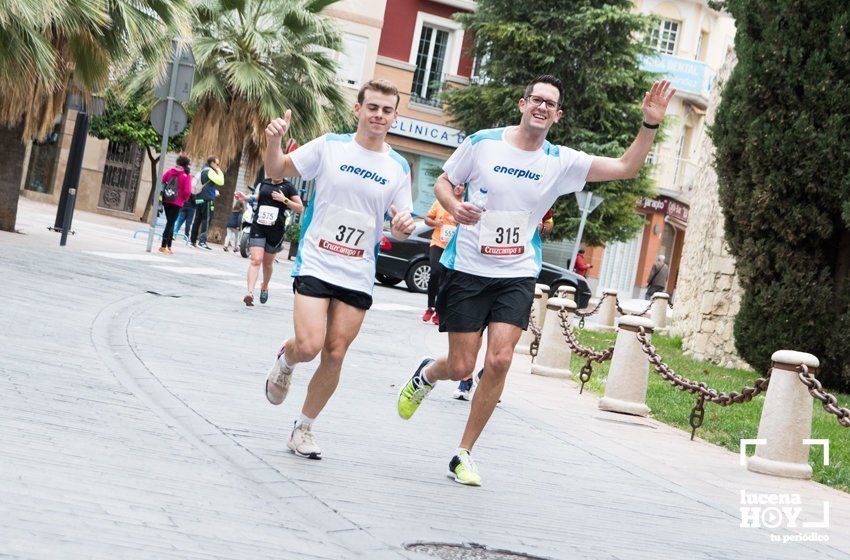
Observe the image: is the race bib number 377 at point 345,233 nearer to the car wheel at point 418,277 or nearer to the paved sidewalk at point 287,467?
the paved sidewalk at point 287,467

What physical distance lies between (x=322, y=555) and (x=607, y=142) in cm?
3477

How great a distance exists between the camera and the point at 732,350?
17.7 m

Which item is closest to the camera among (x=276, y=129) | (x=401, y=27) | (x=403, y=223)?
(x=276, y=129)

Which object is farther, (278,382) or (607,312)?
(607,312)

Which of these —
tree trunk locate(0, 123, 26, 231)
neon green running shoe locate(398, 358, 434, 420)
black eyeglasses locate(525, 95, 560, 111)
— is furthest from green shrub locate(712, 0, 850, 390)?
tree trunk locate(0, 123, 26, 231)

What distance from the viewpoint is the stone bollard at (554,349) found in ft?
44.1

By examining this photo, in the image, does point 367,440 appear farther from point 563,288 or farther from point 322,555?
point 563,288

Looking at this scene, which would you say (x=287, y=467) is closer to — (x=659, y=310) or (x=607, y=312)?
(x=607, y=312)

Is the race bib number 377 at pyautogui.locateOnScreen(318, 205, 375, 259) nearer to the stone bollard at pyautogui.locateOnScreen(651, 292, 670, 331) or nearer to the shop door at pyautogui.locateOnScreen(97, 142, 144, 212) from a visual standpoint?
the stone bollard at pyautogui.locateOnScreen(651, 292, 670, 331)

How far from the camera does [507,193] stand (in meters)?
6.66

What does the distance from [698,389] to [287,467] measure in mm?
4466

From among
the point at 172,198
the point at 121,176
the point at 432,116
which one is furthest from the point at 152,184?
the point at 172,198

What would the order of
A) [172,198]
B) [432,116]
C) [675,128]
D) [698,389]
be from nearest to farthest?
[698,389] → [172,198] → [432,116] → [675,128]

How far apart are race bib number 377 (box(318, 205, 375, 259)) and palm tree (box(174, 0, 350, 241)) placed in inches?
927
